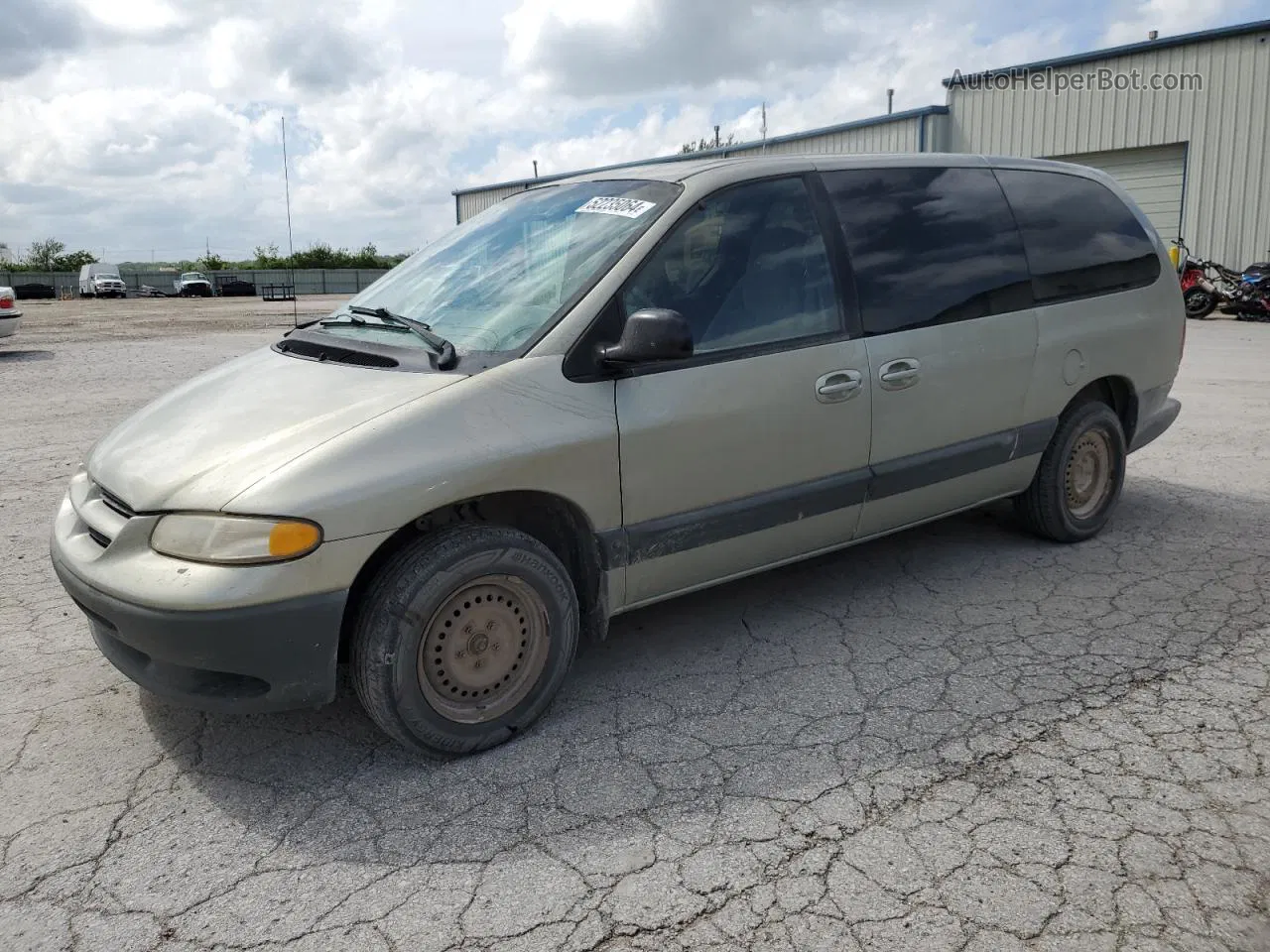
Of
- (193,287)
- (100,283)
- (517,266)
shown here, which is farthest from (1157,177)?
(100,283)

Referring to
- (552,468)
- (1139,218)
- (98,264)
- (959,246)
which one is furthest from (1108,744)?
(98,264)

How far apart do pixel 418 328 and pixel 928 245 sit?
2.07m

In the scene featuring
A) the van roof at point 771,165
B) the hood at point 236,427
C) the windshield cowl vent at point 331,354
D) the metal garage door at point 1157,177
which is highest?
the metal garage door at point 1157,177

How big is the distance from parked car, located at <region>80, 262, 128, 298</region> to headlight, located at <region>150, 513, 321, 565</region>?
186 ft

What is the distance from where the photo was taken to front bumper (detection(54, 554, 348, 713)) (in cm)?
267

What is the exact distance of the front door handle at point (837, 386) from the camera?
368 centimetres

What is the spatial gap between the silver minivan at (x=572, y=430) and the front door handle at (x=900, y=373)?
0.04ft

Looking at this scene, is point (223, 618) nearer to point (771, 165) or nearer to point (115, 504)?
point (115, 504)

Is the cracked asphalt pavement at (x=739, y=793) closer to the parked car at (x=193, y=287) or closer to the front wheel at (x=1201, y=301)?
the front wheel at (x=1201, y=301)

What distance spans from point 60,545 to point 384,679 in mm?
1165

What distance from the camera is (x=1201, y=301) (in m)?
18.5

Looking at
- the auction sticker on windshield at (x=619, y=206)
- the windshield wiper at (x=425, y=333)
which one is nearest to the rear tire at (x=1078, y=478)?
the auction sticker on windshield at (x=619, y=206)

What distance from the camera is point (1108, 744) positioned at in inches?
120

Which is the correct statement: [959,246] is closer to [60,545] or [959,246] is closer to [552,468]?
[552,468]
